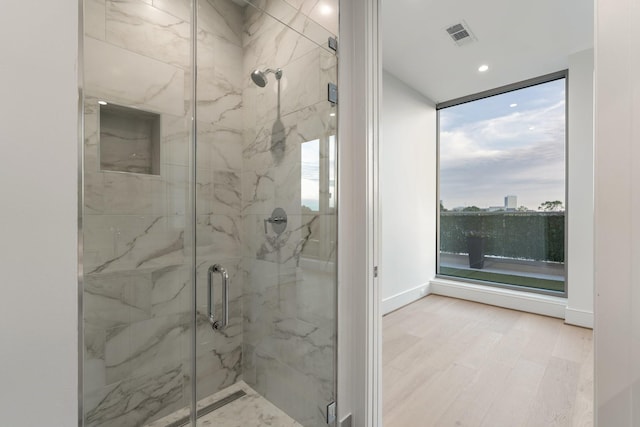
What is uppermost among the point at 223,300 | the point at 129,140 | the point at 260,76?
the point at 260,76

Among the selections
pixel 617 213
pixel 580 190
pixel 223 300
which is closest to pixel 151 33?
pixel 223 300

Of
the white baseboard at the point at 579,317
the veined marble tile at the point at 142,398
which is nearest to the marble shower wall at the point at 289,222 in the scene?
the veined marble tile at the point at 142,398

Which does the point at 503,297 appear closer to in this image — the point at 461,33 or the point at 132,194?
the point at 461,33

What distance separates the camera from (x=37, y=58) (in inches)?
28.7

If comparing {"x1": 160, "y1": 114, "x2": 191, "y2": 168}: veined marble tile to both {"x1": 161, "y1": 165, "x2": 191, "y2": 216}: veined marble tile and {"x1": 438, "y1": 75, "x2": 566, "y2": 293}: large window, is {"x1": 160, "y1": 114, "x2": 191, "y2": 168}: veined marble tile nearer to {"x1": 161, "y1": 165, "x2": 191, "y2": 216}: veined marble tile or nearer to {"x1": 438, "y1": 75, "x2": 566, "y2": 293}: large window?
{"x1": 161, "y1": 165, "x2": 191, "y2": 216}: veined marble tile

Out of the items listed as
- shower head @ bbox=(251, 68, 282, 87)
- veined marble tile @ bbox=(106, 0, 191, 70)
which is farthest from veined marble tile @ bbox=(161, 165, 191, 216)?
shower head @ bbox=(251, 68, 282, 87)

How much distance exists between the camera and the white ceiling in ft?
8.25

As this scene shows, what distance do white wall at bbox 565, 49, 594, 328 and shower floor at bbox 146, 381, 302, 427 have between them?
11.1ft

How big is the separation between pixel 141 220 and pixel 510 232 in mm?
4311

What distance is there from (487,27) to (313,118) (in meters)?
2.33

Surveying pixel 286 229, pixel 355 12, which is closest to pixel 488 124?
pixel 355 12

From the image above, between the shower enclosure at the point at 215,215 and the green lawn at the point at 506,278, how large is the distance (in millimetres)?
3487

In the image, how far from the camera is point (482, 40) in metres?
2.96

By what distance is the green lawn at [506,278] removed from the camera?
364 cm
